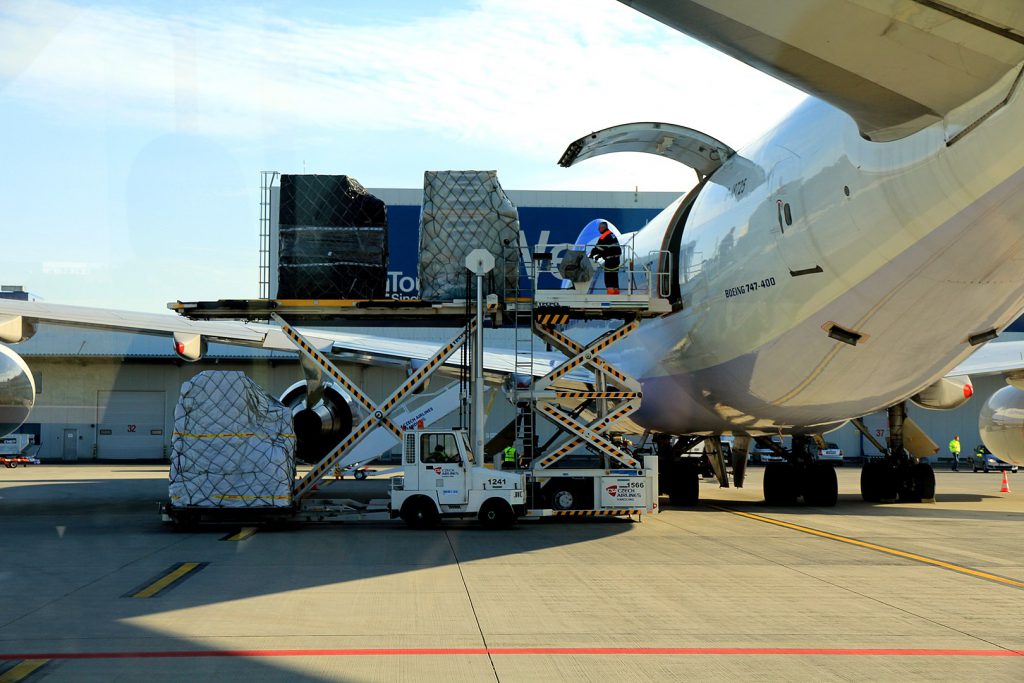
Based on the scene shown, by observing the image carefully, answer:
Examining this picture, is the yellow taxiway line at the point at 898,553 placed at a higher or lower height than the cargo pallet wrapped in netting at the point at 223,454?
lower

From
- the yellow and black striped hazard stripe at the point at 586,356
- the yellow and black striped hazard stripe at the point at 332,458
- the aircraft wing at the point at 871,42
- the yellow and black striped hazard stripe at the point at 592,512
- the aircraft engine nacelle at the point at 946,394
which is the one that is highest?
the aircraft wing at the point at 871,42

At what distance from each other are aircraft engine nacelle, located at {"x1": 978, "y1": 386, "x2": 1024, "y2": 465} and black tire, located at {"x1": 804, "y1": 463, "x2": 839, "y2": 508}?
171 inches

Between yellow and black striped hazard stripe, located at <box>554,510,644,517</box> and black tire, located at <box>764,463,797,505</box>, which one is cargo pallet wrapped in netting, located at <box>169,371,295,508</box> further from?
black tire, located at <box>764,463,797,505</box>

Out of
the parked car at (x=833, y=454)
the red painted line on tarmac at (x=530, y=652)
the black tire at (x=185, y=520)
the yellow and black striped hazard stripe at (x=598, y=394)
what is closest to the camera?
the red painted line on tarmac at (x=530, y=652)

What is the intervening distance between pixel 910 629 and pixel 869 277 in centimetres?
508

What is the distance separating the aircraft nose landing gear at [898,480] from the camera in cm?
2084

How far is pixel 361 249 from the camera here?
677 inches

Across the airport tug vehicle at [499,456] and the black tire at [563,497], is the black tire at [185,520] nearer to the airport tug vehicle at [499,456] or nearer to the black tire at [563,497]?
the airport tug vehicle at [499,456]

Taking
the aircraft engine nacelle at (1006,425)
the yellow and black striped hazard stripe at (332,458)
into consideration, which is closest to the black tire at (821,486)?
the aircraft engine nacelle at (1006,425)

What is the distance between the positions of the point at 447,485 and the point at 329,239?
451 centimetres

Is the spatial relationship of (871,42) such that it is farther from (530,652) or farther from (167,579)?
(167,579)

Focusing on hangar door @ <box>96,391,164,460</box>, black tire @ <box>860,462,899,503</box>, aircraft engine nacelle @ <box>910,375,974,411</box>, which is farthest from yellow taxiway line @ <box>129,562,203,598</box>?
hangar door @ <box>96,391,164,460</box>

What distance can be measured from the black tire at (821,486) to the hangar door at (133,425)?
3632cm

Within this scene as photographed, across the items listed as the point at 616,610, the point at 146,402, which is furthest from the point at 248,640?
the point at 146,402
